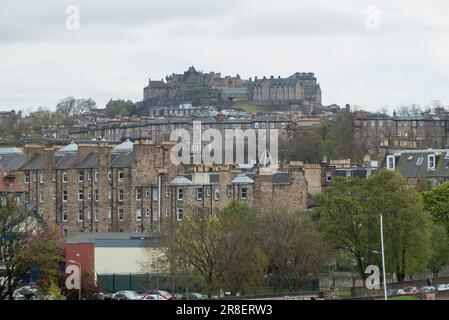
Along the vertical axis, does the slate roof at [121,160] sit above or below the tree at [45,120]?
below

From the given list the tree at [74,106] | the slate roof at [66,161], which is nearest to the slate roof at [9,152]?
the slate roof at [66,161]

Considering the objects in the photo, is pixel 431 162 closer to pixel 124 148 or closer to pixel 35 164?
pixel 124 148

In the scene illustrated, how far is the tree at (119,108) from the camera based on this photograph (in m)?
130

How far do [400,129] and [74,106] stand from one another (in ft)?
150

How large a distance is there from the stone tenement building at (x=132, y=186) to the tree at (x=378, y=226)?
1008 centimetres

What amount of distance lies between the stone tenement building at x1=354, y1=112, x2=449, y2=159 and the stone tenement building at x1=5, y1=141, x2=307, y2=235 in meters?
33.0

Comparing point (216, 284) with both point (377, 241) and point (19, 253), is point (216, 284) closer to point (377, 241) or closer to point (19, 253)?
point (377, 241)

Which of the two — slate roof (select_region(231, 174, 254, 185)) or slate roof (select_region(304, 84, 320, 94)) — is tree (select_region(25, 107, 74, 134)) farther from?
slate roof (select_region(231, 174, 254, 185))

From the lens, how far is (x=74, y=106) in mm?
130375

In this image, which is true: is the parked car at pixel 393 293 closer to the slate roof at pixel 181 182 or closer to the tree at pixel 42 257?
the tree at pixel 42 257

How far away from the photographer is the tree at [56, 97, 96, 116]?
127488 millimetres

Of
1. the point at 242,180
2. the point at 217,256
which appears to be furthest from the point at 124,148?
the point at 217,256

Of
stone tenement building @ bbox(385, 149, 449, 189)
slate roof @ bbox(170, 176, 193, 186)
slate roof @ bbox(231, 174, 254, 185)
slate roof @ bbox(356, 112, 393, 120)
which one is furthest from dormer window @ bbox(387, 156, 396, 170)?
slate roof @ bbox(356, 112, 393, 120)
